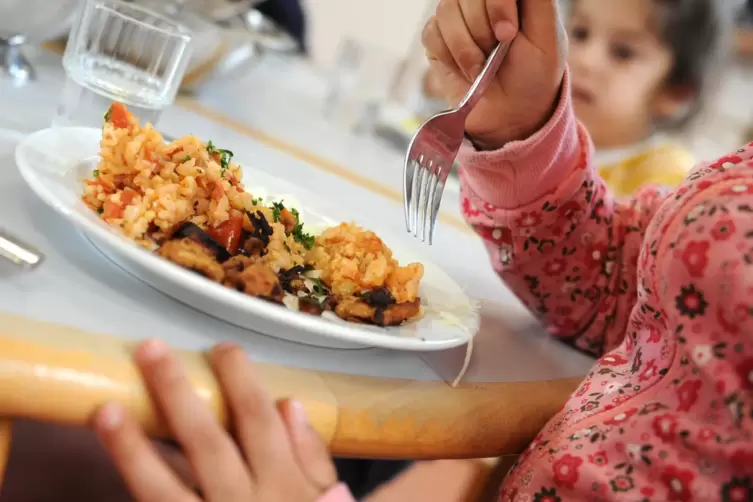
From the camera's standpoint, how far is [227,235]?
1.69 feet

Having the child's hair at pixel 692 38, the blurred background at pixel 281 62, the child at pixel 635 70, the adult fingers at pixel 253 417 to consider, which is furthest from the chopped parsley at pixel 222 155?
the child's hair at pixel 692 38

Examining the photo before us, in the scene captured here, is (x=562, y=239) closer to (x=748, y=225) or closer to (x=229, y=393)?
(x=748, y=225)

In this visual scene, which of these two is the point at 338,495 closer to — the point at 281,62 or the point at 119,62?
the point at 119,62

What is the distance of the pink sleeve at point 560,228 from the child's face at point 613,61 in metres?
1.27

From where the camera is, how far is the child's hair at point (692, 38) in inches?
73.7

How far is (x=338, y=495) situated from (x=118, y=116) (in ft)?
1.17

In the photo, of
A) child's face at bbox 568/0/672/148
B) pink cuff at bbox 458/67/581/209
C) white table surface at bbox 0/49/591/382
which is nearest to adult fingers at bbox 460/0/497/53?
pink cuff at bbox 458/67/581/209

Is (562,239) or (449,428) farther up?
(562,239)

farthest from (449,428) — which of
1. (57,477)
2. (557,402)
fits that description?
(57,477)

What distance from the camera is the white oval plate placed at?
0.43 metres

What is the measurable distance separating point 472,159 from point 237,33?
0.75 metres

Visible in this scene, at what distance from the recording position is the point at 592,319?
781mm

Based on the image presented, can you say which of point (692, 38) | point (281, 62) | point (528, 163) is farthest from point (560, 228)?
point (692, 38)

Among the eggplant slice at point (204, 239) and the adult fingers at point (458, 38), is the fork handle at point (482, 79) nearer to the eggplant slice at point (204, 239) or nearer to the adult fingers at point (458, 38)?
the adult fingers at point (458, 38)
